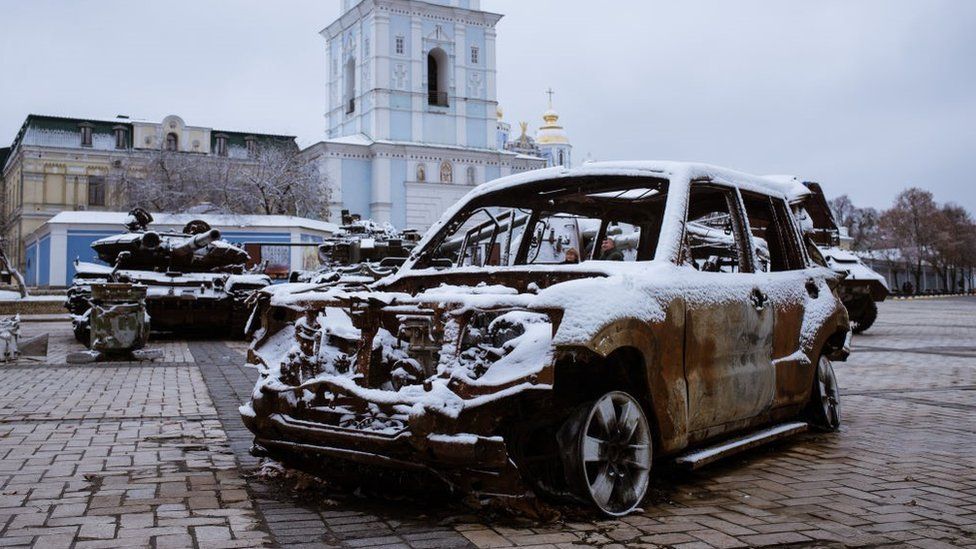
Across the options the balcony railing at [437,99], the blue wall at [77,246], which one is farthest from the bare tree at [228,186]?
the blue wall at [77,246]

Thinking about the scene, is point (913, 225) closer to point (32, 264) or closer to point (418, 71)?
point (418, 71)

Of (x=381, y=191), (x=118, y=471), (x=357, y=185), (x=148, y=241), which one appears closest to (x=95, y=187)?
(x=357, y=185)

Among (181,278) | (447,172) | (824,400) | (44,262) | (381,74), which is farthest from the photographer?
(447,172)

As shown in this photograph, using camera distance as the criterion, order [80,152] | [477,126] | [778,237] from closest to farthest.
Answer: [778,237]
[477,126]
[80,152]

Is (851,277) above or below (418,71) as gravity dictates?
below

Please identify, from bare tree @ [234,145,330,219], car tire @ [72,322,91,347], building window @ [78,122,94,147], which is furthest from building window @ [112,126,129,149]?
car tire @ [72,322,91,347]

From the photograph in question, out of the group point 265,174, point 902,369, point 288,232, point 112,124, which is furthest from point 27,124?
point 902,369

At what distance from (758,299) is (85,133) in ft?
217

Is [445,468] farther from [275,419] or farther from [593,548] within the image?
[275,419]

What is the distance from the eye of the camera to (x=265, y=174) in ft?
153

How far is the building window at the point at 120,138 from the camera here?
6300cm

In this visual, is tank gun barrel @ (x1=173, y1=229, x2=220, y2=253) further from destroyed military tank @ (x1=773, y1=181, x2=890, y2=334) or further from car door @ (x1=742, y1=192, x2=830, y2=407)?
car door @ (x1=742, y1=192, x2=830, y2=407)

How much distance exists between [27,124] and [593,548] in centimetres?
6957

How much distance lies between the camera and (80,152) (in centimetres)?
6266
